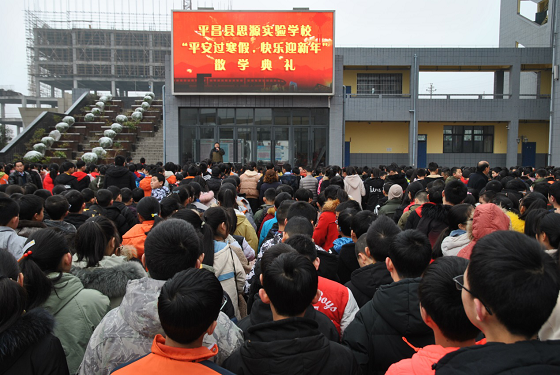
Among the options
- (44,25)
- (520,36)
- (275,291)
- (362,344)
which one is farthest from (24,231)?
(44,25)

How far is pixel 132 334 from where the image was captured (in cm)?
214

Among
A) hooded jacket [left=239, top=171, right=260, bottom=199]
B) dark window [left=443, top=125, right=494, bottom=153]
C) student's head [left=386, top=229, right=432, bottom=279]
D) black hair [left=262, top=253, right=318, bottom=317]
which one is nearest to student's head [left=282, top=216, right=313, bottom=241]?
student's head [left=386, top=229, right=432, bottom=279]

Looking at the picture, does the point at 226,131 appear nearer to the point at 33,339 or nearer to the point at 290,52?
the point at 290,52

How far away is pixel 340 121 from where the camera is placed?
17922 millimetres

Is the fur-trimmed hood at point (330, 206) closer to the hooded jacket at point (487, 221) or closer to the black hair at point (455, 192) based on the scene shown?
the black hair at point (455, 192)

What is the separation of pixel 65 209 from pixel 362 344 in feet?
13.1

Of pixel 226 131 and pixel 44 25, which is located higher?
pixel 44 25

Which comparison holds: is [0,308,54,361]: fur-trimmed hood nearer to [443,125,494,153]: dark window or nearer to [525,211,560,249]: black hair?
[525,211,560,249]: black hair

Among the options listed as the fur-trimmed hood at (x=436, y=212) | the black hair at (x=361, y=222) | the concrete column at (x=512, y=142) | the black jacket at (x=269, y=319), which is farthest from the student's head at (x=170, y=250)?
the concrete column at (x=512, y=142)

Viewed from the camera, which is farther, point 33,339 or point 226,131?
point 226,131

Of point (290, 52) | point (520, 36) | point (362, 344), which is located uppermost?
point (520, 36)

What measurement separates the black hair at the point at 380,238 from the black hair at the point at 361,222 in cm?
83

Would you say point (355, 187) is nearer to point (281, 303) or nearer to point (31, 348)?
point (281, 303)

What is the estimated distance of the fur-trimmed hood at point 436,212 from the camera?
5000mm
